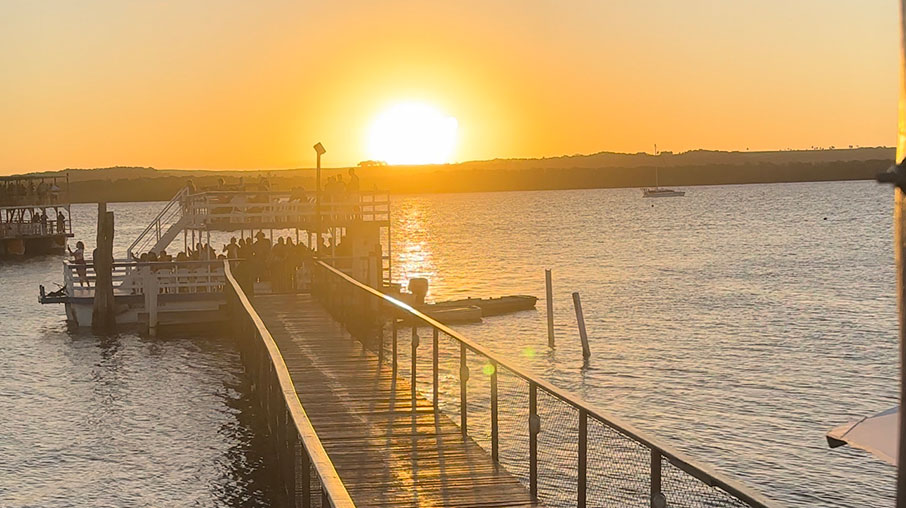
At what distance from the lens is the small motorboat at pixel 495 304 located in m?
43.6

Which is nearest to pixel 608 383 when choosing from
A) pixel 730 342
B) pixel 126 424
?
pixel 730 342

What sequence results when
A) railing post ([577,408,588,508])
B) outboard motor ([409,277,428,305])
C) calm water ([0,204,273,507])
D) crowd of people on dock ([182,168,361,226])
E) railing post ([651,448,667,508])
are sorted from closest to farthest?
railing post ([651,448,667,508]) → railing post ([577,408,588,508]) → calm water ([0,204,273,507]) → crowd of people on dock ([182,168,361,226]) → outboard motor ([409,277,428,305])

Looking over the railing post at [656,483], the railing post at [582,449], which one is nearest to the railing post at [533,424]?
the railing post at [582,449]

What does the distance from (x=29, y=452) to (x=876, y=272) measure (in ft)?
193

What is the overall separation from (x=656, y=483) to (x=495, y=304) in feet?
126

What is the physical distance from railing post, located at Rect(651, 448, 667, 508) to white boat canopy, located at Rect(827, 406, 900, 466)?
433 cm

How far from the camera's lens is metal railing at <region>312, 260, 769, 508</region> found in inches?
395

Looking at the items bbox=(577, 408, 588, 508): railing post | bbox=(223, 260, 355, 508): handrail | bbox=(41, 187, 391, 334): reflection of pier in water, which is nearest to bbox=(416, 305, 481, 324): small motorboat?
bbox=(41, 187, 391, 334): reflection of pier in water

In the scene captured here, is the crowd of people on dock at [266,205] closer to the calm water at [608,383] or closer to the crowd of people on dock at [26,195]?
the calm water at [608,383]

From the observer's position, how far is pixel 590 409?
8109 millimetres

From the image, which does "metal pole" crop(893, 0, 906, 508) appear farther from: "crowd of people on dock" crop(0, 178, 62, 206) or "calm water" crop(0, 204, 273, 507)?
"crowd of people on dock" crop(0, 178, 62, 206)

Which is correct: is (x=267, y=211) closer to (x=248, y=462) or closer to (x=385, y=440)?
(x=248, y=462)

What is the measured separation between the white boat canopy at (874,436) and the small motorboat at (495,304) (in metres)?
30.0

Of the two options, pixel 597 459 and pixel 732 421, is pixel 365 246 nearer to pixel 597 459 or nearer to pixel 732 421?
pixel 732 421
